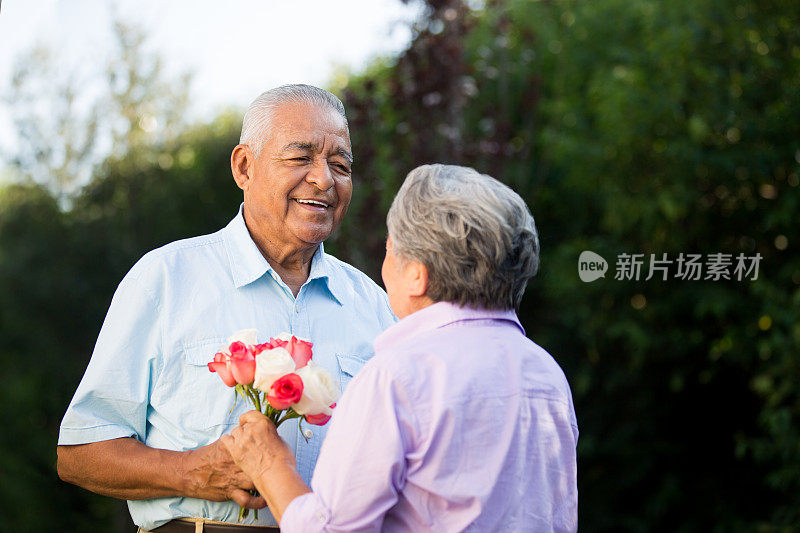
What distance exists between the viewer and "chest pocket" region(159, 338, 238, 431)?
6.18 feet

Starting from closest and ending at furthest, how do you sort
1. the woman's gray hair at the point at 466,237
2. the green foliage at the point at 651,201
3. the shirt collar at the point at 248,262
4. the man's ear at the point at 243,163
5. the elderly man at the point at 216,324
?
the woman's gray hair at the point at 466,237 → the elderly man at the point at 216,324 → the shirt collar at the point at 248,262 → the man's ear at the point at 243,163 → the green foliage at the point at 651,201

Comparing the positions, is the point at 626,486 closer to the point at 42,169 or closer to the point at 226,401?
the point at 226,401

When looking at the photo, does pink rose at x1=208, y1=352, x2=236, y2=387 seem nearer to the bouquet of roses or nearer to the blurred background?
the bouquet of roses

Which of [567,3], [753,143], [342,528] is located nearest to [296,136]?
[342,528]

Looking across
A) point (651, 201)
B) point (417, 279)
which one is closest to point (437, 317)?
point (417, 279)

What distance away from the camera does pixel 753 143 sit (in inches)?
204

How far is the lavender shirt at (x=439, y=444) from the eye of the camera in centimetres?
139

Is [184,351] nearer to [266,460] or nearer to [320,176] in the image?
[266,460]

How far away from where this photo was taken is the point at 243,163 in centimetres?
218

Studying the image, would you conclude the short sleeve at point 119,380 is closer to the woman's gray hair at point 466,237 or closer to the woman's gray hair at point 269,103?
the woman's gray hair at point 269,103

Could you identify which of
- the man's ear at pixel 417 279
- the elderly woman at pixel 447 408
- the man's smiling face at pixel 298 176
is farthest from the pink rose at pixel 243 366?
the man's smiling face at pixel 298 176

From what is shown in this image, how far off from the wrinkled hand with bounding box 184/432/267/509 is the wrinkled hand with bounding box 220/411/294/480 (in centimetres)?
7

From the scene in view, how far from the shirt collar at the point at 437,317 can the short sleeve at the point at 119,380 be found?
2.26 ft

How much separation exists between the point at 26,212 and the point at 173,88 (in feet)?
6.54
